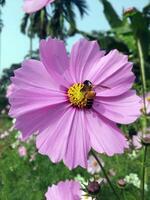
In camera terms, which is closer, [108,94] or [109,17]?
[108,94]

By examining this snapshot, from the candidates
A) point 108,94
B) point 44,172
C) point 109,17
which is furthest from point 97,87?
point 109,17

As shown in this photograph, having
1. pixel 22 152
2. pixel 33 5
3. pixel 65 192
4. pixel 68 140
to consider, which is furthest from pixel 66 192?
pixel 22 152

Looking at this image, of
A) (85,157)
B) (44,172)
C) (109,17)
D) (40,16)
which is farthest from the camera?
(40,16)

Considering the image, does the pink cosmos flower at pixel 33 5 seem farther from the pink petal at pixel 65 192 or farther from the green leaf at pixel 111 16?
the green leaf at pixel 111 16

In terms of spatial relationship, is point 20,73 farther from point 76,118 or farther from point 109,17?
point 109,17

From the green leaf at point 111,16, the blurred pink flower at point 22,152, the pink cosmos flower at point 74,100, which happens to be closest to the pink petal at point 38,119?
the pink cosmos flower at point 74,100

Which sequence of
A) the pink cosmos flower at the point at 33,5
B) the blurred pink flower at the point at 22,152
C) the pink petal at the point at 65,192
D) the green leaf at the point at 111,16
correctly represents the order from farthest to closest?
the green leaf at the point at 111,16 < the blurred pink flower at the point at 22,152 < the pink petal at the point at 65,192 < the pink cosmos flower at the point at 33,5
